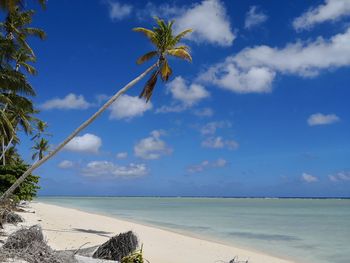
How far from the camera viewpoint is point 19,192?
25250mm

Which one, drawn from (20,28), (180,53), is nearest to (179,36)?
(180,53)

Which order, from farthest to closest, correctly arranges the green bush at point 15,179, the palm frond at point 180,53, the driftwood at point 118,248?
the green bush at point 15,179 < the palm frond at point 180,53 < the driftwood at point 118,248

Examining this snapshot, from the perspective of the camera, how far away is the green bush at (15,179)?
2428 centimetres

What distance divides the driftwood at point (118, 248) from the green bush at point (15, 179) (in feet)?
57.8

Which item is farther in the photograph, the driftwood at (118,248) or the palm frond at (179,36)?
the palm frond at (179,36)

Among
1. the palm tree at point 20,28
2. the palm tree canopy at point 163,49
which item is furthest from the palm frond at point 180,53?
the palm tree at point 20,28

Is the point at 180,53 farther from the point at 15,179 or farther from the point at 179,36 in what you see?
the point at 15,179

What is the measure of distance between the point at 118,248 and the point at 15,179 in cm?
1903

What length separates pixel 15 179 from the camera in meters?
24.4

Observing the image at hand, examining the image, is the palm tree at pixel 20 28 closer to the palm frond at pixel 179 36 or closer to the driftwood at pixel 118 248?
the palm frond at pixel 179 36

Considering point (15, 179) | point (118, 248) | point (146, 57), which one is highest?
point (146, 57)

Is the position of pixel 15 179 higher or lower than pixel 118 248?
higher

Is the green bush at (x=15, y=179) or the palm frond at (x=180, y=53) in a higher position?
the palm frond at (x=180, y=53)

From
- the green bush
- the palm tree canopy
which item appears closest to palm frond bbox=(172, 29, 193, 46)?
the palm tree canopy
